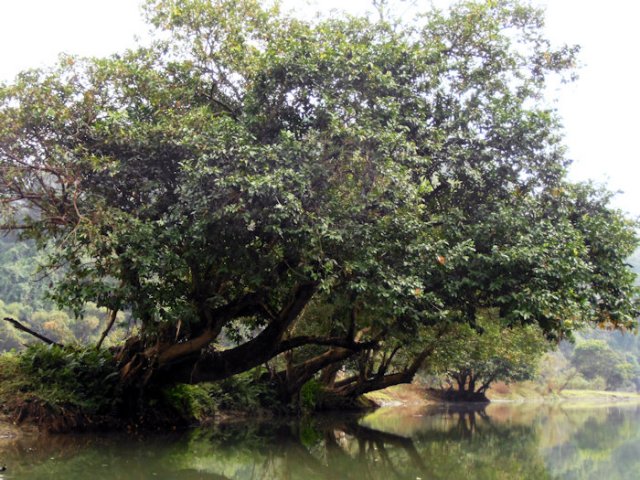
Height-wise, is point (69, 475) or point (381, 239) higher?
point (381, 239)

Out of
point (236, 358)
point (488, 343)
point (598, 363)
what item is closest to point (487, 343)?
point (488, 343)

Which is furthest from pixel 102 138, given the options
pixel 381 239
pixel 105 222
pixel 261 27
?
pixel 381 239

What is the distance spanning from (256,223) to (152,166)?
2.59m

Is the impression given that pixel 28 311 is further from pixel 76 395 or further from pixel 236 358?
pixel 236 358

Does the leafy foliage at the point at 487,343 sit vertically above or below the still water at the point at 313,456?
above

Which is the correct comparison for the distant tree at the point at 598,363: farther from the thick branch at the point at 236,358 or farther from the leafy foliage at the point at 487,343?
the thick branch at the point at 236,358

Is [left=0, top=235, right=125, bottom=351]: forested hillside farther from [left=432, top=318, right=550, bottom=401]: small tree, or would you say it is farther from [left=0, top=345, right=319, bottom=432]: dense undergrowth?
[left=0, top=345, right=319, bottom=432]: dense undergrowth

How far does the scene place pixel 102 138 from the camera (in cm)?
1168

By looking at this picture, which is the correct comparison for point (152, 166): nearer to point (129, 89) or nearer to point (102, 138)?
point (102, 138)

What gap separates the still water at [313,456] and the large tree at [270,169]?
2.36 meters

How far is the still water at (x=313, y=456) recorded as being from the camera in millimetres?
9289

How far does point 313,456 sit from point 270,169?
5.36 meters

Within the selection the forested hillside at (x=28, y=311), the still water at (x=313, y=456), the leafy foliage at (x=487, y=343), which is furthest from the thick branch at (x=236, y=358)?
the forested hillside at (x=28, y=311)

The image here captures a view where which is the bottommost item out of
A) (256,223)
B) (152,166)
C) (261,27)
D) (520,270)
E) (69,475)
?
(69,475)
